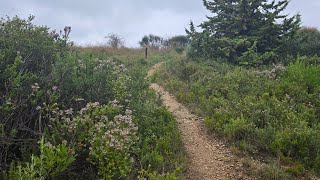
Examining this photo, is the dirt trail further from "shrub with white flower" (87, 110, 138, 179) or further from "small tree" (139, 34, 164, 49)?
"small tree" (139, 34, 164, 49)

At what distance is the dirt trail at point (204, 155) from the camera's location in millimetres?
6285

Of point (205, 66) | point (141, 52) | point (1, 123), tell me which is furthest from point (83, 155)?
point (141, 52)

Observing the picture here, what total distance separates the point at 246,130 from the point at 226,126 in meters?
0.48

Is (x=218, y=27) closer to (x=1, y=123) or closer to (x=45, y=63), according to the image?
(x=45, y=63)

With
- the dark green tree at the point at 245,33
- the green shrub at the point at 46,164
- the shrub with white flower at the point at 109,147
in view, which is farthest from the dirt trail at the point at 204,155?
the dark green tree at the point at 245,33

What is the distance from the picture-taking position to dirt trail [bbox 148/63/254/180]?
247 inches

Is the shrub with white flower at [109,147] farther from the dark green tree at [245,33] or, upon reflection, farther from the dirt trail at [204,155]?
the dark green tree at [245,33]

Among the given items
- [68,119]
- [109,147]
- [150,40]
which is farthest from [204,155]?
[150,40]

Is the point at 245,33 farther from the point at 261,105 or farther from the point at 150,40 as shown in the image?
the point at 150,40

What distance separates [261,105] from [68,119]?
5696mm

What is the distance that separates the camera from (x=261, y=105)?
878 cm

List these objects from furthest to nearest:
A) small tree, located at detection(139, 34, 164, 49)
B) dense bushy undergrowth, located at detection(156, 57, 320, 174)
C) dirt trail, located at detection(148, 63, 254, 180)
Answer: small tree, located at detection(139, 34, 164, 49) → dense bushy undergrowth, located at detection(156, 57, 320, 174) → dirt trail, located at detection(148, 63, 254, 180)

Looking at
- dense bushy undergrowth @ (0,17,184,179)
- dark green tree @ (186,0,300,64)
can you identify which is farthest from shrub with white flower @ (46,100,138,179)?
dark green tree @ (186,0,300,64)

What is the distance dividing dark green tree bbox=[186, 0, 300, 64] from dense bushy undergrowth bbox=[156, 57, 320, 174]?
1163 mm
